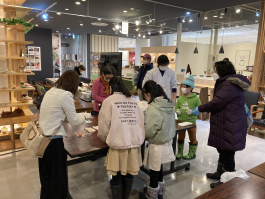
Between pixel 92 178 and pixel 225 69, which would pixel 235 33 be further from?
pixel 92 178

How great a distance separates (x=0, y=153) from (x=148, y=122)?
300 centimetres

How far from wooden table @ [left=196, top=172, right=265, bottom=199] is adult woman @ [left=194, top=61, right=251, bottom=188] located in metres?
0.93

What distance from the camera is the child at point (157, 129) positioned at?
2.04 m

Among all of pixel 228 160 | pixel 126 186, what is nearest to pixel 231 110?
pixel 228 160

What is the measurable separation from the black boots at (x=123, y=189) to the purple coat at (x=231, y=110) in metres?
1.18

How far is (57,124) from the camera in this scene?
75.0 inches

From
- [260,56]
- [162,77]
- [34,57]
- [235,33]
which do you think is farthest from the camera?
[235,33]

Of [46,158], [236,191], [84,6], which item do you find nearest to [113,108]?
[46,158]

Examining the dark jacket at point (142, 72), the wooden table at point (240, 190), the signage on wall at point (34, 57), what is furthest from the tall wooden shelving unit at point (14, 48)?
the signage on wall at point (34, 57)

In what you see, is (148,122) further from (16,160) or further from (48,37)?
(48,37)

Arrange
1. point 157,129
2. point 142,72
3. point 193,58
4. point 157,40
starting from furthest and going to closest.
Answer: point 157,40, point 193,58, point 142,72, point 157,129

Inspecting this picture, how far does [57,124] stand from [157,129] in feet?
3.14

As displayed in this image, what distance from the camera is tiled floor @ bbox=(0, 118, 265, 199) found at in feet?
8.46

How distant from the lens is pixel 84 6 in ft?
20.4
